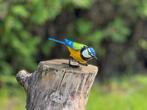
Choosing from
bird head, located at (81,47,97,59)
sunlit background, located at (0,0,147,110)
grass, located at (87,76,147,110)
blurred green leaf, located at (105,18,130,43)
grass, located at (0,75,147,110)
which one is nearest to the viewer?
bird head, located at (81,47,97,59)

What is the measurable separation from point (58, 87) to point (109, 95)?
511 centimetres

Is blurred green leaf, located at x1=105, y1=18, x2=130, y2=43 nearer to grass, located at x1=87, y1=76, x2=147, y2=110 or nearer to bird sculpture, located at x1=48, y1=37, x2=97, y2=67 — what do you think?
grass, located at x1=87, y1=76, x2=147, y2=110

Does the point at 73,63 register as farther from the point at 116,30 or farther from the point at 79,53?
the point at 116,30

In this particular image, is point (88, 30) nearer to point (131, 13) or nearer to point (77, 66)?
point (131, 13)

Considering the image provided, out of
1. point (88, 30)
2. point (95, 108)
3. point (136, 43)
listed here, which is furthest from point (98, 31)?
point (95, 108)

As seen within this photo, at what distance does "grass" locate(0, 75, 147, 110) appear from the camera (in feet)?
28.1

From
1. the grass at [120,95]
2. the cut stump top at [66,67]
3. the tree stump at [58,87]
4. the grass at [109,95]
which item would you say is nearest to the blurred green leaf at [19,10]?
the grass at [109,95]

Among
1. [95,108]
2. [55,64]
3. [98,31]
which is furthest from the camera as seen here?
[98,31]

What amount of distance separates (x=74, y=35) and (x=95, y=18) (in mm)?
424

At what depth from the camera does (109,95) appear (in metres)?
9.27

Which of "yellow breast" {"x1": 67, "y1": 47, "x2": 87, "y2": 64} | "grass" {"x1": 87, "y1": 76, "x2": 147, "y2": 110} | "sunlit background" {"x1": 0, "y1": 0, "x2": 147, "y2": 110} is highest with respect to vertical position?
"yellow breast" {"x1": 67, "y1": 47, "x2": 87, "y2": 64}

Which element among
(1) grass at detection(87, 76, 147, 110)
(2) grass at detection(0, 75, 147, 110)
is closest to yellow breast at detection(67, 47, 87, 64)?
(2) grass at detection(0, 75, 147, 110)

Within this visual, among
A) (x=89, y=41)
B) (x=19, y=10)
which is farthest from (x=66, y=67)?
(x=89, y=41)

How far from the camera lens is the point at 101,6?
9.82 meters
